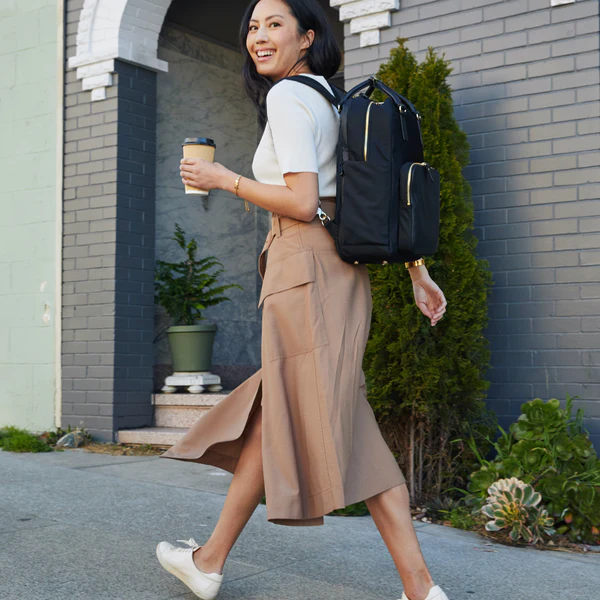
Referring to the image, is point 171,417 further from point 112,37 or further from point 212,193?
point 112,37

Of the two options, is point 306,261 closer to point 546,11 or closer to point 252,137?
point 546,11

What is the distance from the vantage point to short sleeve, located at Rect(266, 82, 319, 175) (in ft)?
7.88

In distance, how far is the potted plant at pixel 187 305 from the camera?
7.03m

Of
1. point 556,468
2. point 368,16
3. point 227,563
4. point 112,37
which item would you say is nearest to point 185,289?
point 112,37

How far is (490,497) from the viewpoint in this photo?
158 inches

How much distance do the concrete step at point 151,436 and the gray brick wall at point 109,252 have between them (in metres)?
0.10

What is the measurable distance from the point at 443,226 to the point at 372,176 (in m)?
2.19

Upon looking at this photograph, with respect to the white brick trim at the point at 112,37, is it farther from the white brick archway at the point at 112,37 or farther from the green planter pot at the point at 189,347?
the green planter pot at the point at 189,347

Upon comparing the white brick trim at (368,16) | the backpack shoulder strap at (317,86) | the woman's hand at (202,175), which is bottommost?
the woman's hand at (202,175)

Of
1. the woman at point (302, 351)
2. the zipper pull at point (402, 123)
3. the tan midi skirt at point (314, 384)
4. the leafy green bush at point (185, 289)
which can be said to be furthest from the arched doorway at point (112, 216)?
the zipper pull at point (402, 123)

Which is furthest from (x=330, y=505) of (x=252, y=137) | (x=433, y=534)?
(x=252, y=137)

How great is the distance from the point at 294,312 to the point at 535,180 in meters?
2.92

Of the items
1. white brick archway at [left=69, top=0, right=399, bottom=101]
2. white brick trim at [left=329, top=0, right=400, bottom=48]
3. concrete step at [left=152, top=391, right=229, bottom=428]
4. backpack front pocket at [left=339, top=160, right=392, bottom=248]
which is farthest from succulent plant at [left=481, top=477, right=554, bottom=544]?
white brick archway at [left=69, top=0, right=399, bottom=101]

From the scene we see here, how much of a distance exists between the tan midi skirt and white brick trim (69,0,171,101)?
4.85m
